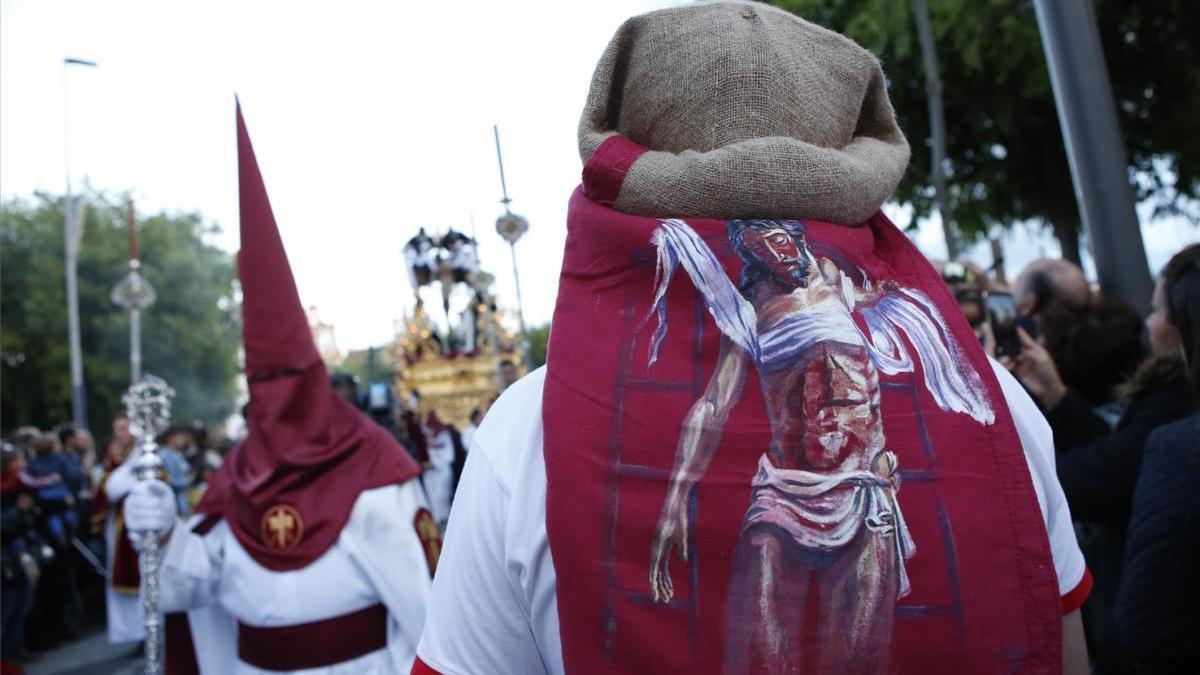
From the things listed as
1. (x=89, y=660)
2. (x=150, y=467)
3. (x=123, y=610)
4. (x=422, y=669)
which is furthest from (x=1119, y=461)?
(x=89, y=660)

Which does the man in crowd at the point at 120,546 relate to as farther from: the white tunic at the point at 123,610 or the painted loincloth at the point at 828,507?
the painted loincloth at the point at 828,507

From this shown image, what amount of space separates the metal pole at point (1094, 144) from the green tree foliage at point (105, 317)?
107 feet

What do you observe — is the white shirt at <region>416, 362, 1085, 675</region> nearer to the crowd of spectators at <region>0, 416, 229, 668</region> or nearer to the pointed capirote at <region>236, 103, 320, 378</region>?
the pointed capirote at <region>236, 103, 320, 378</region>

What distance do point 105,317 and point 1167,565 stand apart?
1481 inches

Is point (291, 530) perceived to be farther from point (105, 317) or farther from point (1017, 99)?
point (105, 317)

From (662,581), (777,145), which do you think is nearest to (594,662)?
(662,581)

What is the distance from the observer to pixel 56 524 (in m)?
10.3

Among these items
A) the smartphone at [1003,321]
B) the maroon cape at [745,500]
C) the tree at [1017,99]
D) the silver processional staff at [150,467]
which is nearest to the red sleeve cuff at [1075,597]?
the maroon cape at [745,500]

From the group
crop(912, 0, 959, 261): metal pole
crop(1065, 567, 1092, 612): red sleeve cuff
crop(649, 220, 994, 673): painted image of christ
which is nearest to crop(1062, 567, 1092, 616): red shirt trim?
crop(1065, 567, 1092, 612): red sleeve cuff

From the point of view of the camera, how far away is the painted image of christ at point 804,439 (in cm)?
116

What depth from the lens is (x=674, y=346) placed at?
4.17 ft

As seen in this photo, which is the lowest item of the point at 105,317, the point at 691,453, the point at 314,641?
the point at 105,317

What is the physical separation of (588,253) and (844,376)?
0.38 m

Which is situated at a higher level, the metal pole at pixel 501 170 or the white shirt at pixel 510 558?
the metal pole at pixel 501 170
